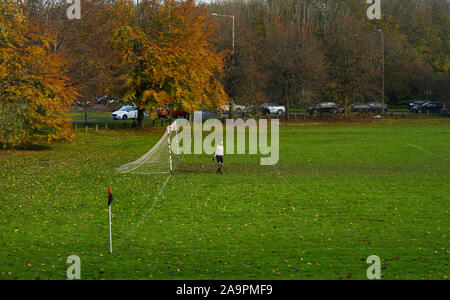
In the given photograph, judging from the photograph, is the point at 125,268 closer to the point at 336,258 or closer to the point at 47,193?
the point at 336,258

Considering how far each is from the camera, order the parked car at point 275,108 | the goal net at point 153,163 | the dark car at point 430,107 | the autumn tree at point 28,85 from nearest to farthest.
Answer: the goal net at point 153,163 → the autumn tree at point 28,85 → the parked car at point 275,108 → the dark car at point 430,107

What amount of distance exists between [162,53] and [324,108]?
112 ft

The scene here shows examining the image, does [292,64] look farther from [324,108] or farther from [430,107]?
[430,107]

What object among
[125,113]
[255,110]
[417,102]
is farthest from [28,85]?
[417,102]

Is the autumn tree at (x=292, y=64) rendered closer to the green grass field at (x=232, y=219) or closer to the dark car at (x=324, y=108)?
the dark car at (x=324, y=108)

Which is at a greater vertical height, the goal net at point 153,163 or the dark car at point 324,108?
the dark car at point 324,108

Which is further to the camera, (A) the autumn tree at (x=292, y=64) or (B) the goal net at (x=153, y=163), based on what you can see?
(A) the autumn tree at (x=292, y=64)

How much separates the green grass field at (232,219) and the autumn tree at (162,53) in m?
19.1

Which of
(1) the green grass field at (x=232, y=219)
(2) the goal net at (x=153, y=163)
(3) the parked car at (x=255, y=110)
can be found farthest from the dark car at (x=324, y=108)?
(2) the goal net at (x=153, y=163)

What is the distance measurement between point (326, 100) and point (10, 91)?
5753 centimetres

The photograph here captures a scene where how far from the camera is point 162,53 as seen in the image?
2008 inches

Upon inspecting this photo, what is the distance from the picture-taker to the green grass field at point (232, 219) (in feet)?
42.1

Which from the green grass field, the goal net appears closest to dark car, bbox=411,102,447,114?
the green grass field

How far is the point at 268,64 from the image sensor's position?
74.2m
